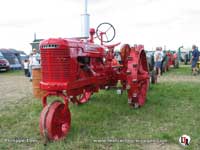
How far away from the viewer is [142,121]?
5539 millimetres

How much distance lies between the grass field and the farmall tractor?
0.29 meters

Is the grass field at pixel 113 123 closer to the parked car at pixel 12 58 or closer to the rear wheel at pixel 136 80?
the rear wheel at pixel 136 80

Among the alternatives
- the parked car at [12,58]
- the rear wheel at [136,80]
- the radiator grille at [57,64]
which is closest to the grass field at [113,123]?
the rear wheel at [136,80]

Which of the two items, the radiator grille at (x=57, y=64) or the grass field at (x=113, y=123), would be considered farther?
the radiator grille at (x=57, y=64)

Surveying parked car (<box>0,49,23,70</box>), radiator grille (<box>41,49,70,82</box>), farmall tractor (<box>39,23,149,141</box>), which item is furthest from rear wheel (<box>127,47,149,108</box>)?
parked car (<box>0,49,23,70</box>)

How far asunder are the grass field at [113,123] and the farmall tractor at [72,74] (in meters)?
0.29

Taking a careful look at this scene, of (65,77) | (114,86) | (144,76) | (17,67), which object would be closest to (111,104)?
(114,86)

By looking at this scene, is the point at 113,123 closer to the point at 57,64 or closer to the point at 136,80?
the point at 136,80

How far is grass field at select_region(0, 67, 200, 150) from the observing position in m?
4.29

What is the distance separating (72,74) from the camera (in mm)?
4602

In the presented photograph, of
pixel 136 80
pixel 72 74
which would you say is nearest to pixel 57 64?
pixel 72 74

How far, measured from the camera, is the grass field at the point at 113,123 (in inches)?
169

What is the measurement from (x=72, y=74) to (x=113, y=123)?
1.35m

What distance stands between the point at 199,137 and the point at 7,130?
10.2 ft
